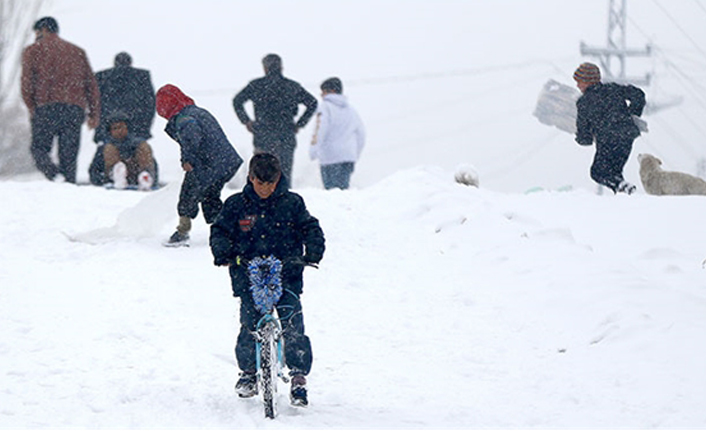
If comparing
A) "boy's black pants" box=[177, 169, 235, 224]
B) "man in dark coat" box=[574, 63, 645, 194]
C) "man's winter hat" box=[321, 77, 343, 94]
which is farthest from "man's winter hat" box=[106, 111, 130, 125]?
"man in dark coat" box=[574, 63, 645, 194]

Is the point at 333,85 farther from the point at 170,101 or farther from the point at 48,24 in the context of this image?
the point at 170,101

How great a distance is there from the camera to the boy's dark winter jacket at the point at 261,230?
20.9 feet

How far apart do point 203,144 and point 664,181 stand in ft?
25.0

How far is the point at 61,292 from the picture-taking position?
959 centimetres

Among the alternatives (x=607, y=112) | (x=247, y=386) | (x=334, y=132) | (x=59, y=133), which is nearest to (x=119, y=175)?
(x=59, y=133)

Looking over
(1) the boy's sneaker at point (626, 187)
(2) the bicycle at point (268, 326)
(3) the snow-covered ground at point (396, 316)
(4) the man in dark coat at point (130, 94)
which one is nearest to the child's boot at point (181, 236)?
(3) the snow-covered ground at point (396, 316)

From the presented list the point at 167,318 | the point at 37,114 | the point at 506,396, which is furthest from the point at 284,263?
the point at 37,114

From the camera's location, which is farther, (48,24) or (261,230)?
(48,24)

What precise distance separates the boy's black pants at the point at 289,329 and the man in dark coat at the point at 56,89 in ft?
27.3

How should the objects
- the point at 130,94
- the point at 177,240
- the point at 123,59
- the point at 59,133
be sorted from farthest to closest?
the point at 123,59, the point at 130,94, the point at 59,133, the point at 177,240

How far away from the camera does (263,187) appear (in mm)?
6355

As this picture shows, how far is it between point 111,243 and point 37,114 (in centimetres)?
340

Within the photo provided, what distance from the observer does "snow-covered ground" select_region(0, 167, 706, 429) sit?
6.79 m

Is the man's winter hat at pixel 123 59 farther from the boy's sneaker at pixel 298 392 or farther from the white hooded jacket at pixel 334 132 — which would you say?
the boy's sneaker at pixel 298 392
